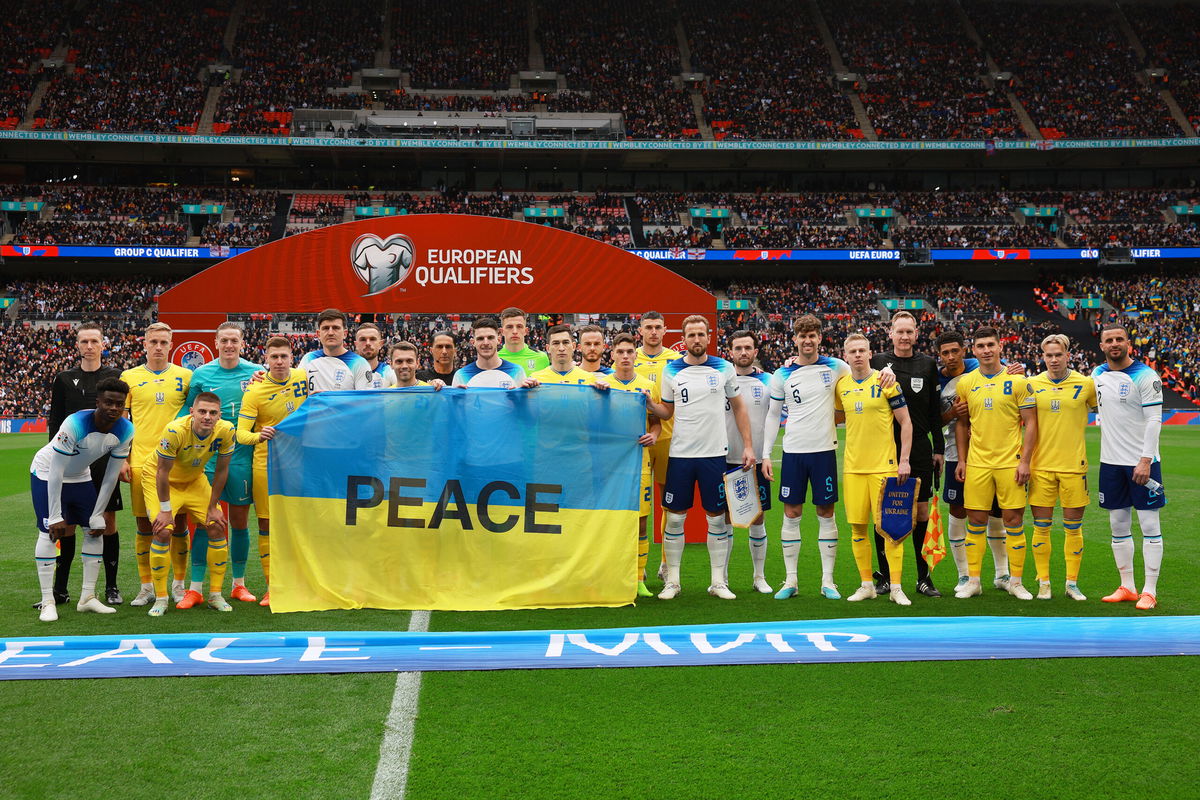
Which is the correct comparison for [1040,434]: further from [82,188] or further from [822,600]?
[82,188]

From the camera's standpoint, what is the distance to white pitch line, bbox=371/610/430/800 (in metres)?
3.83

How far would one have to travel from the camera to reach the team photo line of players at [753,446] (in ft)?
23.1

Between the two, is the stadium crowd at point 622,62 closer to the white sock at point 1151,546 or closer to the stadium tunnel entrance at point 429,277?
the stadium tunnel entrance at point 429,277

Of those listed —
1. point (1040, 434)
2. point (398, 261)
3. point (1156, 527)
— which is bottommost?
point (1156, 527)

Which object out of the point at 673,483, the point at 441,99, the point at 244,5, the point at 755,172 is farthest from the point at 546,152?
the point at 673,483

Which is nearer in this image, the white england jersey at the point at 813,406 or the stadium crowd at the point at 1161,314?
the white england jersey at the point at 813,406

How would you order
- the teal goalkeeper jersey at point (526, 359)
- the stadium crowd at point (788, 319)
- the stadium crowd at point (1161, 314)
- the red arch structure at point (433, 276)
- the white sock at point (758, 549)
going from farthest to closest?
the stadium crowd at point (1161, 314) < the stadium crowd at point (788, 319) < the red arch structure at point (433, 276) < the teal goalkeeper jersey at point (526, 359) < the white sock at point (758, 549)

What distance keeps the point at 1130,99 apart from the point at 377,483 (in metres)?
55.5

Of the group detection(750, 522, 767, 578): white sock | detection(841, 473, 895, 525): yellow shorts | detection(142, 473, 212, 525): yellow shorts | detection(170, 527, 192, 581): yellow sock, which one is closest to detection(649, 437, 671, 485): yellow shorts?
detection(750, 522, 767, 578): white sock

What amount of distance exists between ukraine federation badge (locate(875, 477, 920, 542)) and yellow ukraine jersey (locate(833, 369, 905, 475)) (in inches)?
5.6

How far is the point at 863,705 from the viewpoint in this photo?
477cm

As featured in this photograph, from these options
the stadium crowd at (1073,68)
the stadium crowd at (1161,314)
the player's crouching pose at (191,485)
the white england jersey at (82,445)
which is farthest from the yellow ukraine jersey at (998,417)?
the stadium crowd at (1073,68)

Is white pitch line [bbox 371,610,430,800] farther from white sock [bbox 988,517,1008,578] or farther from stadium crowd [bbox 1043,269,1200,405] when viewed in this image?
stadium crowd [bbox 1043,269,1200,405]

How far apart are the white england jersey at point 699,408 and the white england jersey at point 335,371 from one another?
2.62 meters
